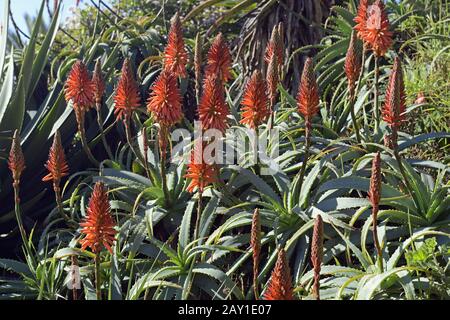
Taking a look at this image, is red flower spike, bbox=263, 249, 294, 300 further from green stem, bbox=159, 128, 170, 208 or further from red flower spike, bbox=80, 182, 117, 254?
green stem, bbox=159, 128, 170, 208

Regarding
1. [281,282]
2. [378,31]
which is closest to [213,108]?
[378,31]

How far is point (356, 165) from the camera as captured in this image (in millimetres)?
3010

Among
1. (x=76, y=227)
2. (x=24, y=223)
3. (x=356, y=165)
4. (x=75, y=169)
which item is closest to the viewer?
(x=356, y=165)

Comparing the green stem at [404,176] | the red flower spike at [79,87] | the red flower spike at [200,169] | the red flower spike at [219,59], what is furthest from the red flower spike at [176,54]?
the green stem at [404,176]

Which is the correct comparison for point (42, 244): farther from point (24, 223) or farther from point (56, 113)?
point (56, 113)

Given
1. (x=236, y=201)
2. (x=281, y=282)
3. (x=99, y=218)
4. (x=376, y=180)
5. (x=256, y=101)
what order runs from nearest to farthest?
(x=281, y=282) < (x=376, y=180) < (x=99, y=218) < (x=256, y=101) < (x=236, y=201)

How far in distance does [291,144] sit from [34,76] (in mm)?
1460

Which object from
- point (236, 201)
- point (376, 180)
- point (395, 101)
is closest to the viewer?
point (376, 180)

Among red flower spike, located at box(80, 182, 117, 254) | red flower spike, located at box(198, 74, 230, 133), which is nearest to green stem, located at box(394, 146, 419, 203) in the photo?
red flower spike, located at box(198, 74, 230, 133)

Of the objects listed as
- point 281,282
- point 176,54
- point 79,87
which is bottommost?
point 281,282

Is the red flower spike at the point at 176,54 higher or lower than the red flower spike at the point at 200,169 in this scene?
higher

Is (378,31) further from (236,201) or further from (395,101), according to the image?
(236,201)

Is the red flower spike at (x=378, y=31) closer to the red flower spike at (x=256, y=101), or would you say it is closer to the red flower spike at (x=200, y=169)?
the red flower spike at (x=256, y=101)

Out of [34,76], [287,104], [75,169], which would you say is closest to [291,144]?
[287,104]
